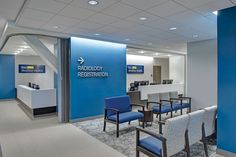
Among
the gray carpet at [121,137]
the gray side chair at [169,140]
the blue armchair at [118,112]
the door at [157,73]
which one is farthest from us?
the door at [157,73]

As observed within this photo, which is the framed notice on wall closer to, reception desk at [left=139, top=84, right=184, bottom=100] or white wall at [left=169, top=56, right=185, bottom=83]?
reception desk at [left=139, top=84, right=184, bottom=100]

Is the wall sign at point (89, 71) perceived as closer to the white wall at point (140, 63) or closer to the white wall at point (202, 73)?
the white wall at point (202, 73)

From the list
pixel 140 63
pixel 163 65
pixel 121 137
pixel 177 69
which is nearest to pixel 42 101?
pixel 121 137

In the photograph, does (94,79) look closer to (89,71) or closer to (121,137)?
(89,71)

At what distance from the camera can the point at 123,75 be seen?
6895 mm

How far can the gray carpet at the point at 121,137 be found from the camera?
3.41 m

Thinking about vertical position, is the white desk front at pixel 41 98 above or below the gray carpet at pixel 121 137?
above

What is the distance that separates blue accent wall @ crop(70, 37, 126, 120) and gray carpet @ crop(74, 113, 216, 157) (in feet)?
1.70

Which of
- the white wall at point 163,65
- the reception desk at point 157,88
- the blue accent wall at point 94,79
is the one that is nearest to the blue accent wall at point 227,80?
the blue accent wall at point 94,79

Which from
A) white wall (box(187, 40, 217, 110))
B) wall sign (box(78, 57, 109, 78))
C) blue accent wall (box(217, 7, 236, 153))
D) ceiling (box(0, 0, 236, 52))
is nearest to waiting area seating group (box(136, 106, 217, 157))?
blue accent wall (box(217, 7, 236, 153))

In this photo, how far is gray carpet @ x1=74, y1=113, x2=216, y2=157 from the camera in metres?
3.41

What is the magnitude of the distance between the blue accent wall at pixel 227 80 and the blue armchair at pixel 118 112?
1.95 metres

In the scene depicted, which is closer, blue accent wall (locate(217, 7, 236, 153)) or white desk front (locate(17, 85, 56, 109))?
blue accent wall (locate(217, 7, 236, 153))

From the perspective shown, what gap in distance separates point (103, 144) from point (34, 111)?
3.82 meters
